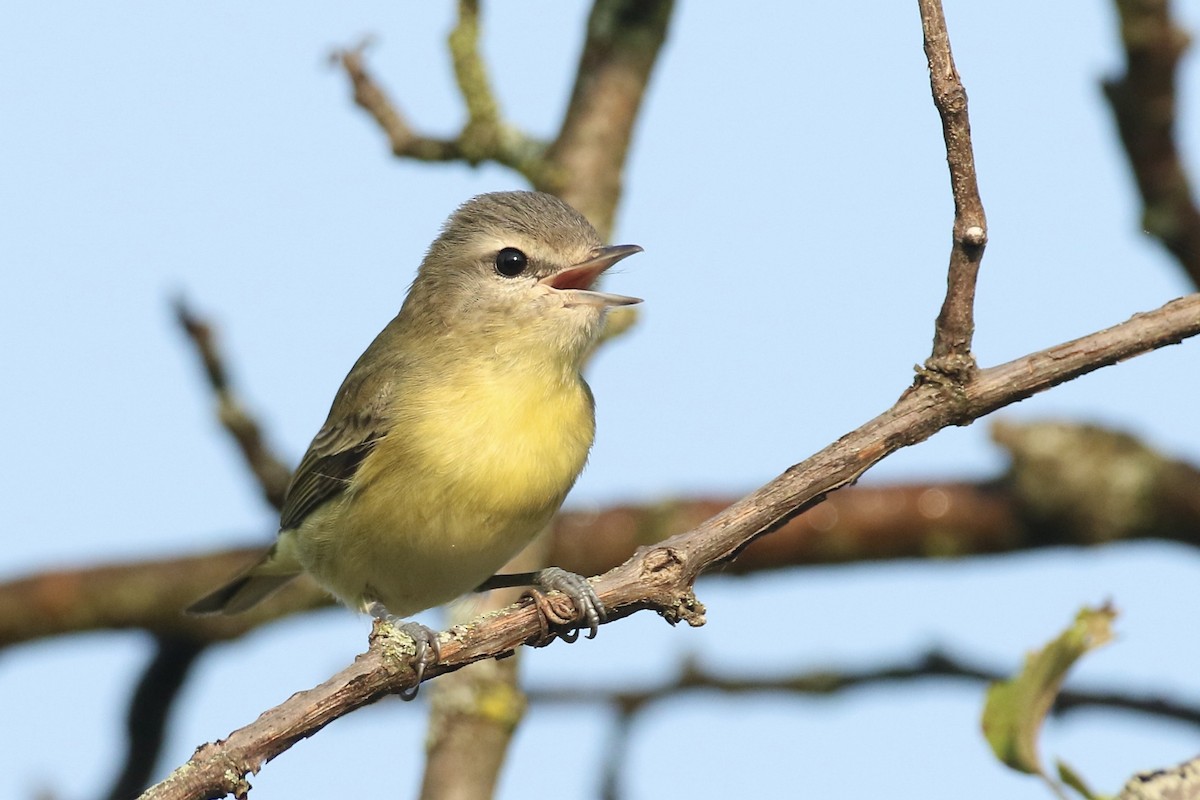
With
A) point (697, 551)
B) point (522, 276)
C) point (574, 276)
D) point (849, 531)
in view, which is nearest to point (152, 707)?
point (522, 276)

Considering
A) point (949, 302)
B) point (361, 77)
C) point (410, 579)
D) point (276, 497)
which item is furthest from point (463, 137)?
point (949, 302)

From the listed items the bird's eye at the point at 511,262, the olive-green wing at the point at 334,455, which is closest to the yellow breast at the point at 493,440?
the olive-green wing at the point at 334,455

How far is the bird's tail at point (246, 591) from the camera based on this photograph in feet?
22.0

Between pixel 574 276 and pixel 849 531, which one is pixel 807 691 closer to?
pixel 849 531

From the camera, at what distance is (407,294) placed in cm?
675

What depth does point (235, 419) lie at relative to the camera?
6.52 m

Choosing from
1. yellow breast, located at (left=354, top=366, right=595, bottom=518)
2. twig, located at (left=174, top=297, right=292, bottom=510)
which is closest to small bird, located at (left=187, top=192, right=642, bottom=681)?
yellow breast, located at (left=354, top=366, right=595, bottom=518)

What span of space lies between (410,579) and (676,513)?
1.72m

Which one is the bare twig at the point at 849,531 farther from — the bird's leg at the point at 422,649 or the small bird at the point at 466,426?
the bird's leg at the point at 422,649

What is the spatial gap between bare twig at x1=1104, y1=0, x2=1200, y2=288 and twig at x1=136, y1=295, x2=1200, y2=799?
109 inches

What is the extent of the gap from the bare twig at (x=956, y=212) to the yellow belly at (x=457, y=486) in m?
2.19

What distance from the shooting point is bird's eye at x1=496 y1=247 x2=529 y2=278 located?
593cm

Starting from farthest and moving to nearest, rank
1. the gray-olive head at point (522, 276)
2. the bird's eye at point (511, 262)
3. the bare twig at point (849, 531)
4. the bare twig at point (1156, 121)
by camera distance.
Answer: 1. the bare twig at point (849, 531)
2. the bird's eye at point (511, 262)
3. the bare twig at point (1156, 121)
4. the gray-olive head at point (522, 276)

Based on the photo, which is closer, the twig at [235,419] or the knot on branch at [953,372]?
the knot on branch at [953,372]
